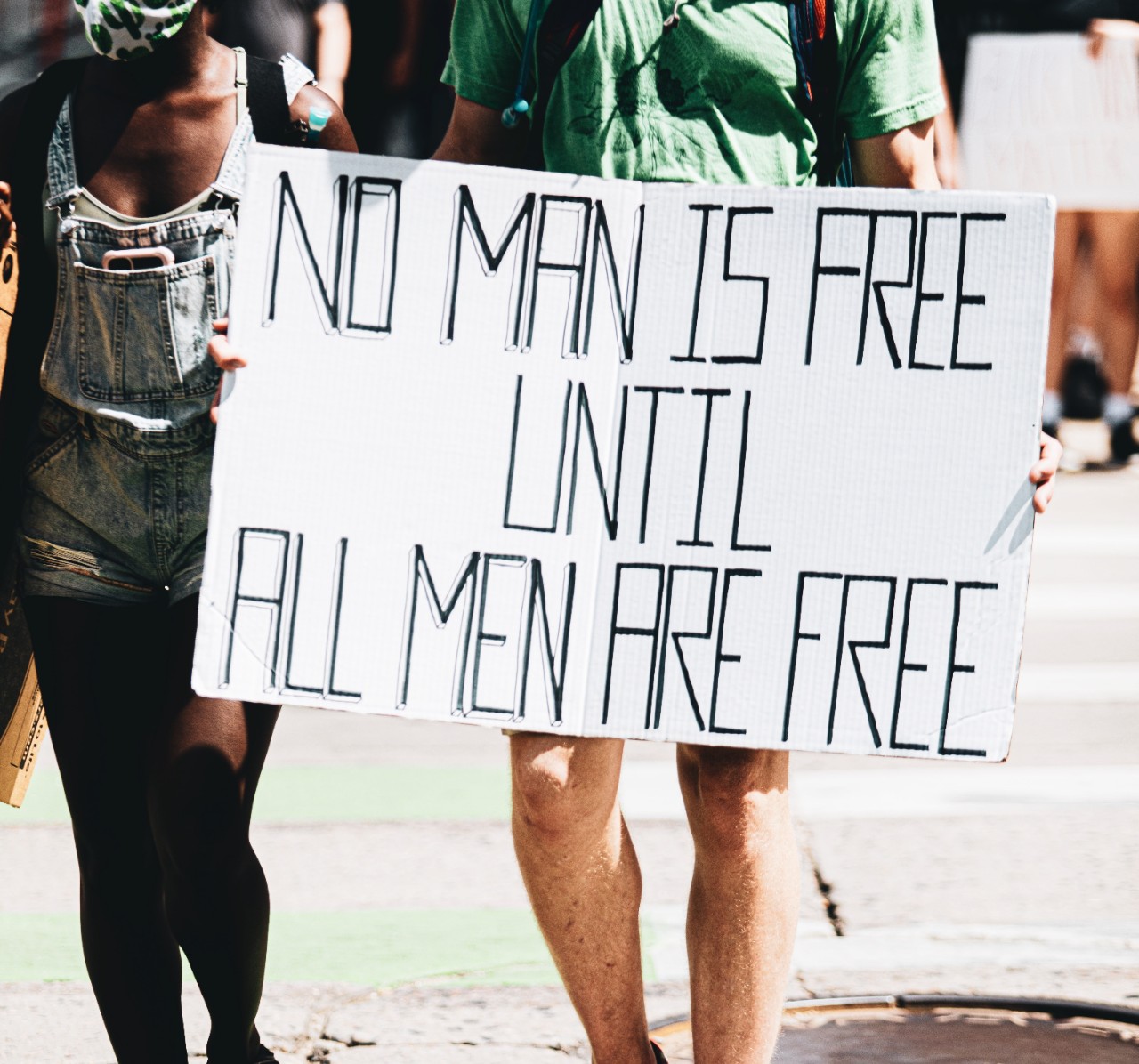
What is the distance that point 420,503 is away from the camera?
2.59 meters

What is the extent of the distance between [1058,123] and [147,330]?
844 cm

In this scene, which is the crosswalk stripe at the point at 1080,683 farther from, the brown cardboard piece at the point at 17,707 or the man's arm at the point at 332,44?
the man's arm at the point at 332,44

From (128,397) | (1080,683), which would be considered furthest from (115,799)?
(1080,683)

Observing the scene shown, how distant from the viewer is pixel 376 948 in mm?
3875

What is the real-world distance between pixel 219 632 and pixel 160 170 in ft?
2.28

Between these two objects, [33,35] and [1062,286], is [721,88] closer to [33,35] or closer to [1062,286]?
[1062,286]

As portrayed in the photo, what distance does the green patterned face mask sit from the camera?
8.54 feet

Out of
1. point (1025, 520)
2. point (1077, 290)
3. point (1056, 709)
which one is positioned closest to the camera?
point (1025, 520)

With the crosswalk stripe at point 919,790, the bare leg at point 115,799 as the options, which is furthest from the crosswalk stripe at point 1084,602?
the bare leg at point 115,799

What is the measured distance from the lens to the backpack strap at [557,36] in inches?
102

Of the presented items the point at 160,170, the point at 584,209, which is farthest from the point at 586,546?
the point at 160,170

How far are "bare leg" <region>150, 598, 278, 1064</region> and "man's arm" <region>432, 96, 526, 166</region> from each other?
82 cm

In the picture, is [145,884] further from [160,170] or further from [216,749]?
[160,170]

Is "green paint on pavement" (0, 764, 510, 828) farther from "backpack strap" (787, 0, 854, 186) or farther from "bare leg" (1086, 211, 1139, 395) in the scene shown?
"bare leg" (1086, 211, 1139, 395)
